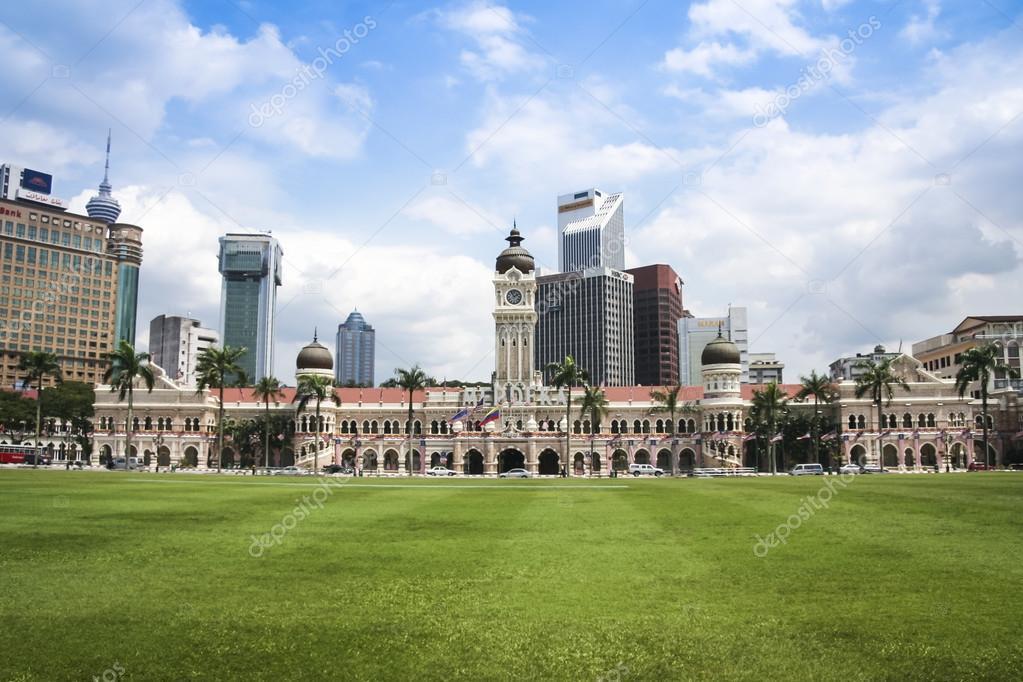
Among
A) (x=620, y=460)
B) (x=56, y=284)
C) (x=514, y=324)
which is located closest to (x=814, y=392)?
(x=620, y=460)

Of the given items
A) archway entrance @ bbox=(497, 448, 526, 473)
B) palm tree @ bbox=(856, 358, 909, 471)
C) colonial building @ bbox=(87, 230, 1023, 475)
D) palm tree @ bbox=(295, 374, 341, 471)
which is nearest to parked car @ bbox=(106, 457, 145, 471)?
colonial building @ bbox=(87, 230, 1023, 475)

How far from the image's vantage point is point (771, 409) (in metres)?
90.5

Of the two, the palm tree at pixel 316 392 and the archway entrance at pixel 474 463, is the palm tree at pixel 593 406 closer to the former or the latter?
the archway entrance at pixel 474 463

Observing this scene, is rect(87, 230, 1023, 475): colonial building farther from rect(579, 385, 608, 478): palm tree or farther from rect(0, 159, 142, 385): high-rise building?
rect(0, 159, 142, 385): high-rise building

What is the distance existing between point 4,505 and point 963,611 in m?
28.8

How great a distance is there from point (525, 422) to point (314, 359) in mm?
30905

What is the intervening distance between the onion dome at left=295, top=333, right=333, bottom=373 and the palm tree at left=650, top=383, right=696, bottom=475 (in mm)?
45274

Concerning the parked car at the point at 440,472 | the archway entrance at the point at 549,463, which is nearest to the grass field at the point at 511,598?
the parked car at the point at 440,472

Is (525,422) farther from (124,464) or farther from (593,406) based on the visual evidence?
(124,464)

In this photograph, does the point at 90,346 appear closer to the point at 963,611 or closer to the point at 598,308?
the point at 598,308

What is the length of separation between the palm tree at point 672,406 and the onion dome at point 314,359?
149ft

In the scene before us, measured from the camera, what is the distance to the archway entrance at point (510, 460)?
339 ft

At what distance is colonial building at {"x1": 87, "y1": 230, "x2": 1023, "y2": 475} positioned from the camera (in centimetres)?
10144

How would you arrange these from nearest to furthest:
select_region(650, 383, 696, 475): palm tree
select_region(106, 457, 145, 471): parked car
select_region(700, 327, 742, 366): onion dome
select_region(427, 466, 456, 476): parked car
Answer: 1. select_region(106, 457, 145, 471): parked car
2. select_region(427, 466, 456, 476): parked car
3. select_region(650, 383, 696, 475): palm tree
4. select_region(700, 327, 742, 366): onion dome
